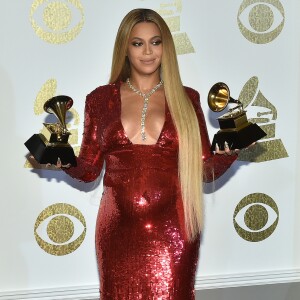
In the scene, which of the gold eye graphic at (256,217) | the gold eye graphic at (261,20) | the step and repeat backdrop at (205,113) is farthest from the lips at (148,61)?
the gold eye graphic at (256,217)

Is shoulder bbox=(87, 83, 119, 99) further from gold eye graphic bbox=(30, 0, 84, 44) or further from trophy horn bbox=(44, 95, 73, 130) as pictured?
gold eye graphic bbox=(30, 0, 84, 44)

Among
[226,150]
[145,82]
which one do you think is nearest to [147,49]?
[145,82]

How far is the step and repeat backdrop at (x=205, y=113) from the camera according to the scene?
3.70m

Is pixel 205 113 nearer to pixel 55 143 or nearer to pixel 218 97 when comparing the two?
pixel 218 97

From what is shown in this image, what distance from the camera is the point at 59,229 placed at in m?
3.86

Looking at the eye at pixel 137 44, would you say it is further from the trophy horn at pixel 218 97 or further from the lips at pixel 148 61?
the trophy horn at pixel 218 97

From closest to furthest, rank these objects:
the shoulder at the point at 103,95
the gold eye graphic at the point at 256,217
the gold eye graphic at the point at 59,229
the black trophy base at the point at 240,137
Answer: the black trophy base at the point at 240,137 → the shoulder at the point at 103,95 → the gold eye graphic at the point at 59,229 → the gold eye graphic at the point at 256,217

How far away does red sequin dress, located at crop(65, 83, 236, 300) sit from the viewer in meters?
2.73

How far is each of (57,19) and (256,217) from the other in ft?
5.94

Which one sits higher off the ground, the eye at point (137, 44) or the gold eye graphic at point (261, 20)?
the gold eye graphic at point (261, 20)

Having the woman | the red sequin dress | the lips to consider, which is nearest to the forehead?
the woman

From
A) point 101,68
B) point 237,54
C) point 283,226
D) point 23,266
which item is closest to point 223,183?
point 283,226

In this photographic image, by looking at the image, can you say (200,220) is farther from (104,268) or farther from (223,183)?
(223,183)

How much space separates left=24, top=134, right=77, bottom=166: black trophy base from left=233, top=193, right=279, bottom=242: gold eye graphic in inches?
68.1
